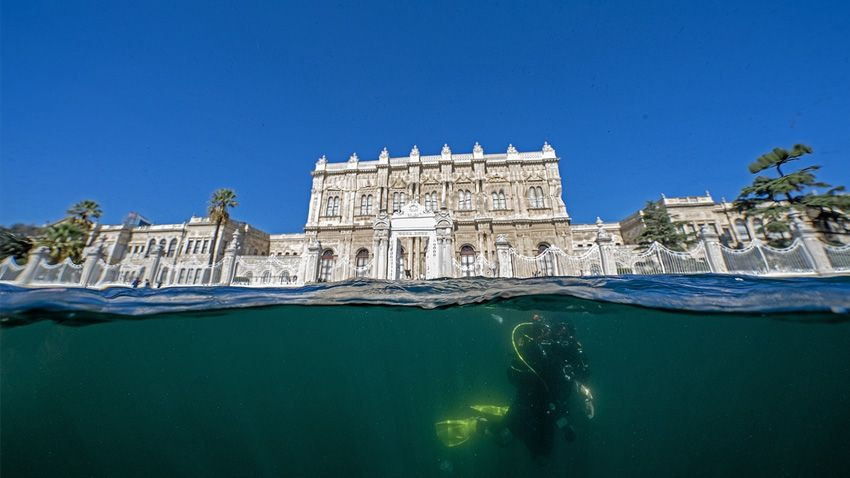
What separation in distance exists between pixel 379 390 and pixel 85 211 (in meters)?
30.4

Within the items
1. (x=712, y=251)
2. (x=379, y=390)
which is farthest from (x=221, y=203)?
(x=712, y=251)

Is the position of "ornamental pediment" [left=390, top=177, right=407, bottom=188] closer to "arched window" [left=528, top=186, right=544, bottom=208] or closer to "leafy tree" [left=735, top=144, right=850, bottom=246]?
"arched window" [left=528, top=186, right=544, bottom=208]

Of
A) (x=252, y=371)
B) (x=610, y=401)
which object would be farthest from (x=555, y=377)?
(x=252, y=371)

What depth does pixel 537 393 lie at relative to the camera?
272 inches

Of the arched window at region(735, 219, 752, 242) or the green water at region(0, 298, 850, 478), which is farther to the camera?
the arched window at region(735, 219, 752, 242)

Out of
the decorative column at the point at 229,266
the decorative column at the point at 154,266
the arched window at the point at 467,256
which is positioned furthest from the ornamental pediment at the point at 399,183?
the decorative column at the point at 154,266

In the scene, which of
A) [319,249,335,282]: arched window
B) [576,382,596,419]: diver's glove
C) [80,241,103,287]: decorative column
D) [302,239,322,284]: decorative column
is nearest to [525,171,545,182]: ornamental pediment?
[319,249,335,282]: arched window

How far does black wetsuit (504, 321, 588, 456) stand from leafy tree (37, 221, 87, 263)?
1177 inches

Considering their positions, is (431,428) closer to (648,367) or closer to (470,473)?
(470,473)

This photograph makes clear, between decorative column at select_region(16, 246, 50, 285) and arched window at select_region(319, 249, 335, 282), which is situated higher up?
arched window at select_region(319, 249, 335, 282)

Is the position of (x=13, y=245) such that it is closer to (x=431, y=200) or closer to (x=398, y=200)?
(x=398, y=200)

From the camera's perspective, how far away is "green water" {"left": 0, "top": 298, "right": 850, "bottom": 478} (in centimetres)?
916

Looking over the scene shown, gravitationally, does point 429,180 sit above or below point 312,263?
above

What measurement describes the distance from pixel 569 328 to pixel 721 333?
445cm
